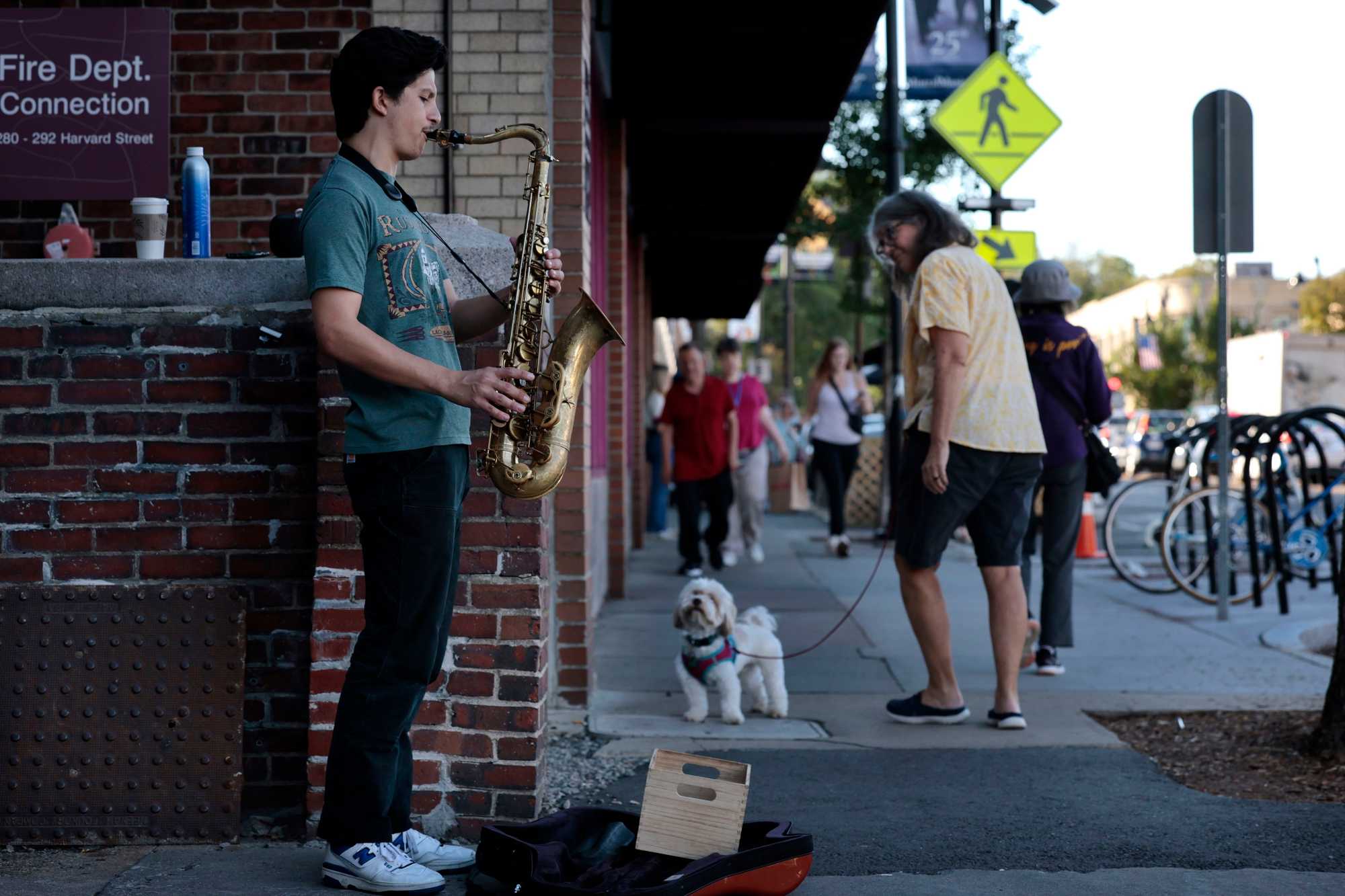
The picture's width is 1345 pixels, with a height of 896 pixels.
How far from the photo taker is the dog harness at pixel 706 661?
5.63 metres

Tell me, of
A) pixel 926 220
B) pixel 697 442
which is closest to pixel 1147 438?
pixel 697 442

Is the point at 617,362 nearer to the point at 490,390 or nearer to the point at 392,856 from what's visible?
the point at 392,856

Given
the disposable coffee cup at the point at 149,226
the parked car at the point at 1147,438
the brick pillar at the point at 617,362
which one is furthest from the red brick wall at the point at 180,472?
the parked car at the point at 1147,438

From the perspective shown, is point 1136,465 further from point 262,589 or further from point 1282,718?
point 262,589

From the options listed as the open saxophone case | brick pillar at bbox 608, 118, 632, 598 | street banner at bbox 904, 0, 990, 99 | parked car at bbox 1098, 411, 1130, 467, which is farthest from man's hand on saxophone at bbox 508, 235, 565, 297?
parked car at bbox 1098, 411, 1130, 467

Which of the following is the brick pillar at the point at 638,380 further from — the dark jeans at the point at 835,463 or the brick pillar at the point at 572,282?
the brick pillar at the point at 572,282

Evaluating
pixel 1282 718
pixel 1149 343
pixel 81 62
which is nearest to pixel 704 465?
pixel 1282 718

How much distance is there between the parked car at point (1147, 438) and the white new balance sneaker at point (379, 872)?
35270 millimetres

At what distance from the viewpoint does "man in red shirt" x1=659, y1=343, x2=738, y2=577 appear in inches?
432

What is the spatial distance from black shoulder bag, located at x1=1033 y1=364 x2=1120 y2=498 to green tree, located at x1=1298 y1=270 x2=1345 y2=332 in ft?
205

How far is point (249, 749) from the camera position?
4129mm

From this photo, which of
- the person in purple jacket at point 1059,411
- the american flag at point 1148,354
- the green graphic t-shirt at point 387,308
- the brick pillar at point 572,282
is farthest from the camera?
the american flag at point 1148,354

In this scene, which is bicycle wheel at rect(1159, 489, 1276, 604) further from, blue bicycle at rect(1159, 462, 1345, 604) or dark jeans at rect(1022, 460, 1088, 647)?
dark jeans at rect(1022, 460, 1088, 647)

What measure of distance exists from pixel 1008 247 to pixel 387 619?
800 centimetres
